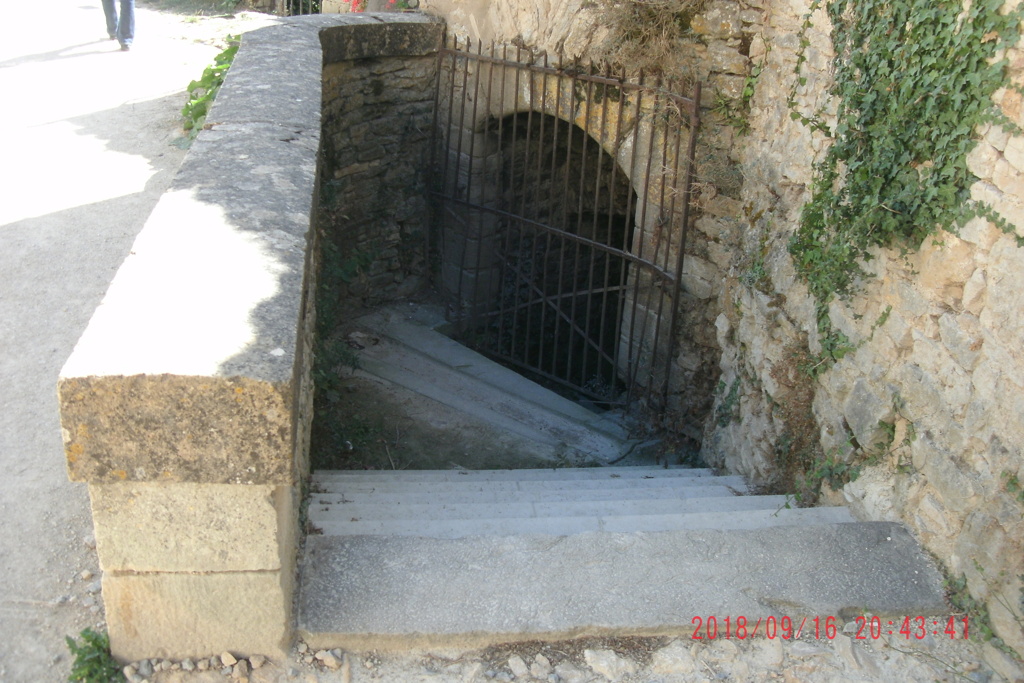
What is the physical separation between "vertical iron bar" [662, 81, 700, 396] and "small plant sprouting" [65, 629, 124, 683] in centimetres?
340

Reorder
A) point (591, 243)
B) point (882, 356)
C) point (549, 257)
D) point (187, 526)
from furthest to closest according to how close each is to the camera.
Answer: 1. point (549, 257)
2. point (591, 243)
3. point (882, 356)
4. point (187, 526)

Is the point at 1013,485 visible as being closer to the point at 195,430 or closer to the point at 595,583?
the point at 595,583

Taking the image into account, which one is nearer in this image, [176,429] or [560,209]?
[176,429]

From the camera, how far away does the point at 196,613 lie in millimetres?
2041

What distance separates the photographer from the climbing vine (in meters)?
2.38

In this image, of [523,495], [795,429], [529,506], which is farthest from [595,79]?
[529,506]

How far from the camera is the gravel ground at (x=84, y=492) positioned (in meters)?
2.14

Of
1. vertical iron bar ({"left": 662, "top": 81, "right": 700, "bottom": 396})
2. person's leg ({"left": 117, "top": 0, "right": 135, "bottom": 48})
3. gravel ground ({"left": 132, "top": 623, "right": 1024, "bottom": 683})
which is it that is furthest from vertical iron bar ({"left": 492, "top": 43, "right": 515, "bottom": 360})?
person's leg ({"left": 117, "top": 0, "right": 135, "bottom": 48})

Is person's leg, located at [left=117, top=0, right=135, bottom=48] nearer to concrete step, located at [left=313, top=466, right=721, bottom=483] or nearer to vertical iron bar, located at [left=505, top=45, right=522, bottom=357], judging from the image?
vertical iron bar, located at [left=505, top=45, right=522, bottom=357]

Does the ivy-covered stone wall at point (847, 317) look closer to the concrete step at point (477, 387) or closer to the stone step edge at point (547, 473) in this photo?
the stone step edge at point (547, 473)

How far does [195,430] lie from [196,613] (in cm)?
53

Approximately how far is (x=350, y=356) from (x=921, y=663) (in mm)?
3566

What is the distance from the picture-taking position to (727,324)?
4.52 metres

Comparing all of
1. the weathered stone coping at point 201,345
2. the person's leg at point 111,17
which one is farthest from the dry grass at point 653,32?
the person's leg at point 111,17
